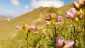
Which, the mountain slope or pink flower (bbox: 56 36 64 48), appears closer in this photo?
pink flower (bbox: 56 36 64 48)

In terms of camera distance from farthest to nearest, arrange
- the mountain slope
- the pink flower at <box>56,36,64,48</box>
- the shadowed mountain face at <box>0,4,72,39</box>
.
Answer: the mountain slope, the shadowed mountain face at <box>0,4,72,39</box>, the pink flower at <box>56,36,64,48</box>

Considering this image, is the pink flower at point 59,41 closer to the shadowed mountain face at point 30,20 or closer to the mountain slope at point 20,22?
the shadowed mountain face at point 30,20

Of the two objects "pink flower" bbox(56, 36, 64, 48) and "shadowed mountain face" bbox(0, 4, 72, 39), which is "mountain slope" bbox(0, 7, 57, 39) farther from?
"pink flower" bbox(56, 36, 64, 48)

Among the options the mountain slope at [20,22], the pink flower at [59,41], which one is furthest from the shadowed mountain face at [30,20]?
the pink flower at [59,41]

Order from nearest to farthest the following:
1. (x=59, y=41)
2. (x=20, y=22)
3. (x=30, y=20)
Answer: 1. (x=59, y=41)
2. (x=30, y=20)
3. (x=20, y=22)

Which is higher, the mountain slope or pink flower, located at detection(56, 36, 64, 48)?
the mountain slope

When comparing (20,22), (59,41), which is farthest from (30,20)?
(59,41)

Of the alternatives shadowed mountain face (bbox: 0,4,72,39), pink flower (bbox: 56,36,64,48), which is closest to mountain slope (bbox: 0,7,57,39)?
shadowed mountain face (bbox: 0,4,72,39)

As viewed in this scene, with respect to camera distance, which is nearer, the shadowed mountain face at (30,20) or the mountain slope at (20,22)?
the shadowed mountain face at (30,20)

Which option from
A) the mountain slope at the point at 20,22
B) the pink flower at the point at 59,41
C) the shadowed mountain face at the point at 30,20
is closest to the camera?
the pink flower at the point at 59,41

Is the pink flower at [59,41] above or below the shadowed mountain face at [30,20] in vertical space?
below

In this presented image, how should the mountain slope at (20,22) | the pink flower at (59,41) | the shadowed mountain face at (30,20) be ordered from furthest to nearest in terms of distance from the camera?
the mountain slope at (20,22)
the shadowed mountain face at (30,20)
the pink flower at (59,41)

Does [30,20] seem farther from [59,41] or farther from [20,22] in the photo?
[59,41]

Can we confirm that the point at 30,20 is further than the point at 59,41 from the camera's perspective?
Yes
